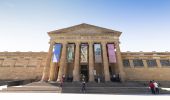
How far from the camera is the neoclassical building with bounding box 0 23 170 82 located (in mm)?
21406

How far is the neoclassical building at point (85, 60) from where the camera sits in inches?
843

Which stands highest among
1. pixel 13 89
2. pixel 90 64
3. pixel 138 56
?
pixel 138 56

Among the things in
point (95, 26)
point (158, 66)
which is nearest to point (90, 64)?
point (95, 26)

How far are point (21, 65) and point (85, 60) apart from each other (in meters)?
13.3

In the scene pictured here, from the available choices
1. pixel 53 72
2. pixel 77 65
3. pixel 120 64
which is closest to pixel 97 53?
pixel 77 65

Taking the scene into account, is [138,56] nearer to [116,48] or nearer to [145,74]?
[145,74]

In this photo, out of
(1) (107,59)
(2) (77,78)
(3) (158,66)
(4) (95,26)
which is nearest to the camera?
(2) (77,78)

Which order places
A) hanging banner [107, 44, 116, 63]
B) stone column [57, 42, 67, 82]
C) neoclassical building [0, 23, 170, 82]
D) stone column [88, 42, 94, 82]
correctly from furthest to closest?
neoclassical building [0, 23, 170, 82]
hanging banner [107, 44, 116, 63]
stone column [57, 42, 67, 82]
stone column [88, 42, 94, 82]

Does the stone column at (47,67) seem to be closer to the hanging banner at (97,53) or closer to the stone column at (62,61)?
the stone column at (62,61)

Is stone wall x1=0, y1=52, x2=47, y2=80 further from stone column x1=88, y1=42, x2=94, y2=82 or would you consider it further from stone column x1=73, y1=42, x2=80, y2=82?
stone column x1=88, y1=42, x2=94, y2=82

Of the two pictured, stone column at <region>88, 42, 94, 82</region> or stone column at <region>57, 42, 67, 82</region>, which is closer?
stone column at <region>88, 42, 94, 82</region>

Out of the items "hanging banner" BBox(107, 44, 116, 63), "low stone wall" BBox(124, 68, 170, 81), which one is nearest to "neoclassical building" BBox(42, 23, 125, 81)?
"hanging banner" BBox(107, 44, 116, 63)

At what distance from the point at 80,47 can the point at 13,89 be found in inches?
468

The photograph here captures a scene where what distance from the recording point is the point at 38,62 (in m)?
26.6
